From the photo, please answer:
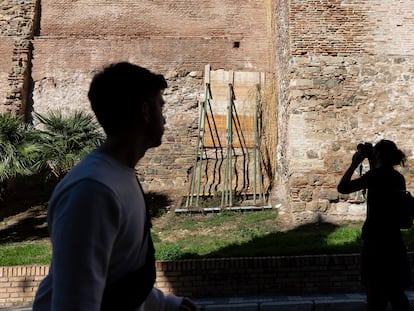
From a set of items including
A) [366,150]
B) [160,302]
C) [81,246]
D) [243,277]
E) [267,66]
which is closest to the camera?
[81,246]

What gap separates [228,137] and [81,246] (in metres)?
11.0

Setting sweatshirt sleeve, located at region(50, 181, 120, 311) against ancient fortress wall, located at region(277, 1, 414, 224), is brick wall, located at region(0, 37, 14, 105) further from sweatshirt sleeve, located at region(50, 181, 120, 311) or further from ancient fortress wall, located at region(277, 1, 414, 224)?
sweatshirt sleeve, located at region(50, 181, 120, 311)

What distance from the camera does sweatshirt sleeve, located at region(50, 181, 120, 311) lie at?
1.14m

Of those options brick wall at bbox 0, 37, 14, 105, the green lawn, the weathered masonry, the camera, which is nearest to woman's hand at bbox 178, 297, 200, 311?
the camera

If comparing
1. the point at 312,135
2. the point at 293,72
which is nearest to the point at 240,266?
the point at 312,135

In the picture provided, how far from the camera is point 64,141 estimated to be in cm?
965

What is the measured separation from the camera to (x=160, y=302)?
168cm

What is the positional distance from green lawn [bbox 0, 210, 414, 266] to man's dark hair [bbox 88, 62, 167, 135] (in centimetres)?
520

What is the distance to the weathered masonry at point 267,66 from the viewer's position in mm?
9562

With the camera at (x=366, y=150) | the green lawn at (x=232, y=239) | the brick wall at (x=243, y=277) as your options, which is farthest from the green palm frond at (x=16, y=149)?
the camera at (x=366, y=150)

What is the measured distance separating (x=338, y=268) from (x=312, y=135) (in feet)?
13.6

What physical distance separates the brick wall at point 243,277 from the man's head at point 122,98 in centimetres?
477

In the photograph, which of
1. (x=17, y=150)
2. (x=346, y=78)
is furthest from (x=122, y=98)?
(x=346, y=78)

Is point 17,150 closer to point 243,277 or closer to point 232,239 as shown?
point 232,239
